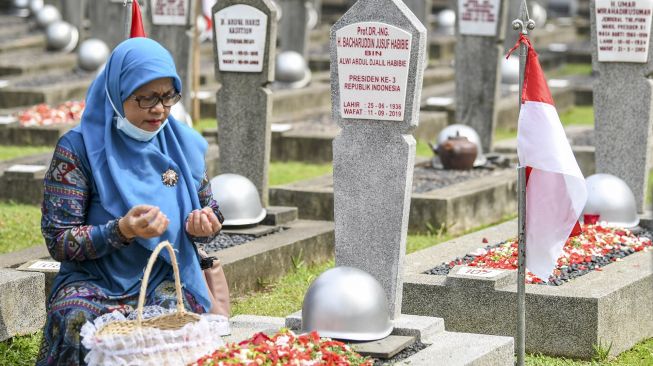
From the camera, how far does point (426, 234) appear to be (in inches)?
457

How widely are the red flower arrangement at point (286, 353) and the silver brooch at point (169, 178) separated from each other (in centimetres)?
75

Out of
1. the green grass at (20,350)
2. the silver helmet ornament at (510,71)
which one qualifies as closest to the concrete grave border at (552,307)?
the green grass at (20,350)

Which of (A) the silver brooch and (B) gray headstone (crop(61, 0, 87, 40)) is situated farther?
(B) gray headstone (crop(61, 0, 87, 40))

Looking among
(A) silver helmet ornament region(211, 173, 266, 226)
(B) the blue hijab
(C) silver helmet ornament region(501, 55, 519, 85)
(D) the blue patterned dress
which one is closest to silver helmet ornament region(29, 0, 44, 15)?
(C) silver helmet ornament region(501, 55, 519, 85)

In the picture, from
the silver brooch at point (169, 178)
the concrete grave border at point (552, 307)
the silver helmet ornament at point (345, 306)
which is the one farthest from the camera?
the concrete grave border at point (552, 307)

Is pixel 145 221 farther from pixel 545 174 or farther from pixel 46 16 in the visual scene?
pixel 46 16

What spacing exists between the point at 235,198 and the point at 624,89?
10.5 feet

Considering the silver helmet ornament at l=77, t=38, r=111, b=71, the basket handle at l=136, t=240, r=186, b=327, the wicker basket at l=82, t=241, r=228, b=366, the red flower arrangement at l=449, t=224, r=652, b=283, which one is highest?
the silver helmet ornament at l=77, t=38, r=111, b=71

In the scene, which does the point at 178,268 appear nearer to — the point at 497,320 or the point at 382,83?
the point at 382,83

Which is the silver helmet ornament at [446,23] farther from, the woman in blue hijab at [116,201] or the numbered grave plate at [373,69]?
the woman in blue hijab at [116,201]

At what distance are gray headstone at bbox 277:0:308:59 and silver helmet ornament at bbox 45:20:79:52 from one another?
140 inches

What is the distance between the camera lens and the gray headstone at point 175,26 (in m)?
14.1

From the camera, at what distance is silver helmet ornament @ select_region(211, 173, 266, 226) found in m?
10.1

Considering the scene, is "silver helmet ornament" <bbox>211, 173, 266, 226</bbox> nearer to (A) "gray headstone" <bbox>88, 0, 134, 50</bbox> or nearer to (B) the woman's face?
(B) the woman's face
